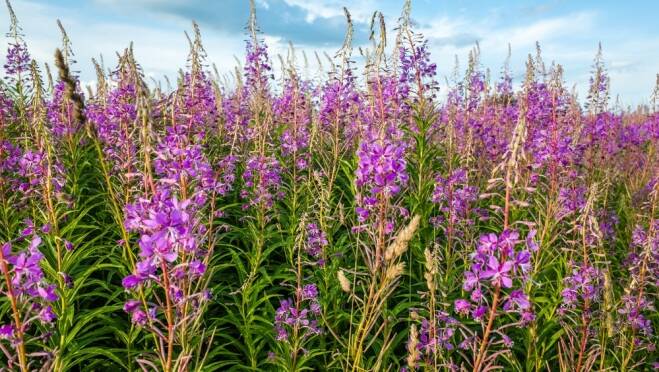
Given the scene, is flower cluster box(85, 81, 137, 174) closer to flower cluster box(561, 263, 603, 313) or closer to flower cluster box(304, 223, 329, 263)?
flower cluster box(304, 223, 329, 263)

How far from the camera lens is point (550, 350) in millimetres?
4992

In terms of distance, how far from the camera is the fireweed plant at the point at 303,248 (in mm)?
2551

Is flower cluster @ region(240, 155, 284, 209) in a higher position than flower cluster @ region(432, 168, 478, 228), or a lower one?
higher

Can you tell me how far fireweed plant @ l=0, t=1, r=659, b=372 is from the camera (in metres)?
2.55

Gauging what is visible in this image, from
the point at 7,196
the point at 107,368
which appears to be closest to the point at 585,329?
the point at 107,368

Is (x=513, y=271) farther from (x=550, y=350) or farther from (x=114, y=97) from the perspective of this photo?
(x=114, y=97)

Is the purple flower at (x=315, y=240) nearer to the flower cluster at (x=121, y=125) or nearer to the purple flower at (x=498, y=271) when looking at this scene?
the flower cluster at (x=121, y=125)

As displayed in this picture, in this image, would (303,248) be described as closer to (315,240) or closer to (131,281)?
(315,240)

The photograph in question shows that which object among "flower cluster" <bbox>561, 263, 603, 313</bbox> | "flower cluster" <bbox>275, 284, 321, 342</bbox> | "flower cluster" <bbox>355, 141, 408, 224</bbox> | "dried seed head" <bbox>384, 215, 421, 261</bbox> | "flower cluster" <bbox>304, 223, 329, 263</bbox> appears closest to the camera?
"dried seed head" <bbox>384, 215, 421, 261</bbox>

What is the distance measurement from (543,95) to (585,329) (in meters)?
5.32

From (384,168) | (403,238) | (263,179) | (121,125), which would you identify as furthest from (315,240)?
(121,125)

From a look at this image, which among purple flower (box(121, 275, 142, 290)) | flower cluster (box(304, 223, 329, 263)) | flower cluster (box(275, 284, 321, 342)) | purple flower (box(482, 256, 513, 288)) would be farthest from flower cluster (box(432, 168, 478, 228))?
purple flower (box(121, 275, 142, 290))

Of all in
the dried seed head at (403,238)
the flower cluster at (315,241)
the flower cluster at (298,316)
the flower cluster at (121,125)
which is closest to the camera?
the dried seed head at (403,238)

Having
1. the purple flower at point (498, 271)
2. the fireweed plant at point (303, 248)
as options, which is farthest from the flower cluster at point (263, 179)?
the purple flower at point (498, 271)
